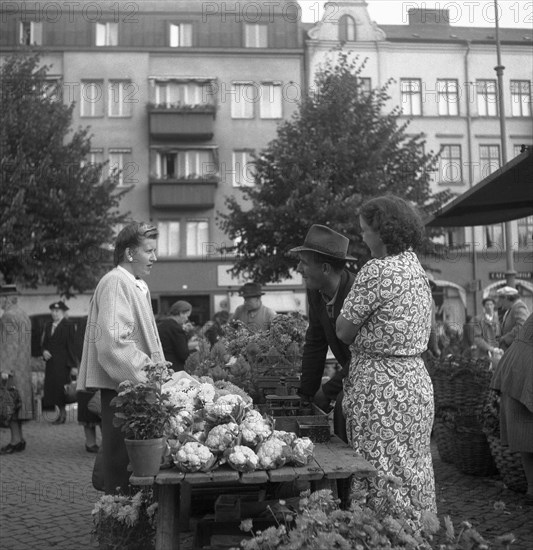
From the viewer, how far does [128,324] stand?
13.1 ft

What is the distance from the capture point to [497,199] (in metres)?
7.17

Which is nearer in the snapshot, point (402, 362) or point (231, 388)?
point (402, 362)

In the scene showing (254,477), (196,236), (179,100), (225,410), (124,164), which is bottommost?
(254,477)

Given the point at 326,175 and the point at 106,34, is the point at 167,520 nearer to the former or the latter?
the point at 326,175

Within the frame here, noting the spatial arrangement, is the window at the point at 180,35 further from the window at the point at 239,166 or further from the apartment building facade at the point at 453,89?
the window at the point at 239,166

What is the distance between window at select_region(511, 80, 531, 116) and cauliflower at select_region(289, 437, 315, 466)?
31647 mm

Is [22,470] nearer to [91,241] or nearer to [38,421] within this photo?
[38,421]

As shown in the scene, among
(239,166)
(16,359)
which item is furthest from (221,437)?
(239,166)

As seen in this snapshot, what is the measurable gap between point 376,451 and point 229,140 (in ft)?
92.4

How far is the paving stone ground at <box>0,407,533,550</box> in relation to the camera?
509 cm

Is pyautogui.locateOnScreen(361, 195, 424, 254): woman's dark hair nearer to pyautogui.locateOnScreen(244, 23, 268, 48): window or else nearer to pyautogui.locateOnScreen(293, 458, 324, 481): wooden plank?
pyautogui.locateOnScreen(293, 458, 324, 481): wooden plank

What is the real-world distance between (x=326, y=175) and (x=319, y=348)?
15.9 metres

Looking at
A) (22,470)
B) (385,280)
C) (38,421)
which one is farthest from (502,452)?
(38,421)

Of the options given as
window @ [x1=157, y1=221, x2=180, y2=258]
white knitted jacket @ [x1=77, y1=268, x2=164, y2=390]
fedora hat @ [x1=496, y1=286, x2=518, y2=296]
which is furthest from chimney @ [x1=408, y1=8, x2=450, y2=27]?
white knitted jacket @ [x1=77, y1=268, x2=164, y2=390]
